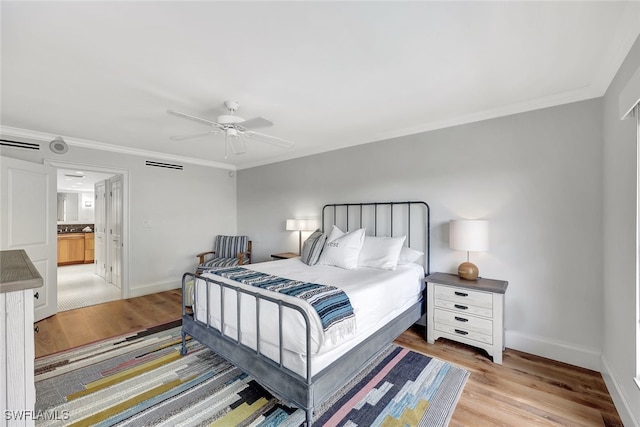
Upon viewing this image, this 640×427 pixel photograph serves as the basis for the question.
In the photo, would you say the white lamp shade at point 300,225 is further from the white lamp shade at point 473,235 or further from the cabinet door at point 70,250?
the cabinet door at point 70,250

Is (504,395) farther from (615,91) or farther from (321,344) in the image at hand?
(615,91)

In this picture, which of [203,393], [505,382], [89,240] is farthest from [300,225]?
[89,240]

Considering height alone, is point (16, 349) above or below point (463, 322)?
above

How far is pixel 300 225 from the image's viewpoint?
4.64 meters

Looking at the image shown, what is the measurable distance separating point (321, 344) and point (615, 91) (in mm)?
2931

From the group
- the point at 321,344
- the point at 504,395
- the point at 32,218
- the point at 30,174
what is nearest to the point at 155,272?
the point at 32,218

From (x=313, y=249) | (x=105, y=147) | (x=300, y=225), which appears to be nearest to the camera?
(x=313, y=249)

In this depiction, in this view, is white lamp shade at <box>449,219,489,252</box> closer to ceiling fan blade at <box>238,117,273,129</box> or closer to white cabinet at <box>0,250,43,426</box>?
ceiling fan blade at <box>238,117,273,129</box>

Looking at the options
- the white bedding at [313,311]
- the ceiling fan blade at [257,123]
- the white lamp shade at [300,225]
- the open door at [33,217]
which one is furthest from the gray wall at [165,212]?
the ceiling fan blade at [257,123]

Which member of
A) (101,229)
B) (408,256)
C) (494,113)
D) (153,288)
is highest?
(494,113)

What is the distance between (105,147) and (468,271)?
5.44 m

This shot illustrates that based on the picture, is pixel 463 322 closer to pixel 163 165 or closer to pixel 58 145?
pixel 163 165

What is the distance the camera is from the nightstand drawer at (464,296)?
267 cm

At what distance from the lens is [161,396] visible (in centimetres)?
213
